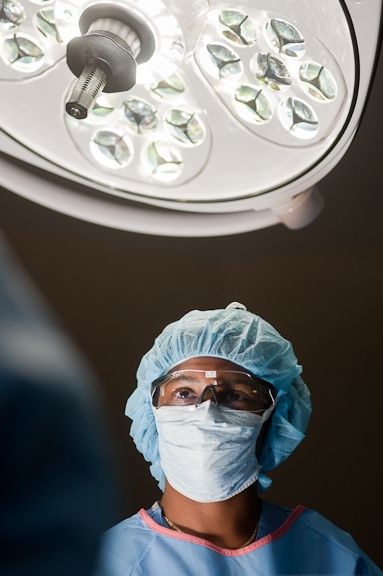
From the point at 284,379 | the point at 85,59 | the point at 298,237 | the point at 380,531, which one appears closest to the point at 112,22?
the point at 85,59

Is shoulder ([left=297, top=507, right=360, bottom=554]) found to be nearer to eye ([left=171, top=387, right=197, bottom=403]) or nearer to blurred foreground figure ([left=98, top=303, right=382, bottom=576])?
blurred foreground figure ([left=98, top=303, right=382, bottom=576])

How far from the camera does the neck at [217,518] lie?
1.49 metres

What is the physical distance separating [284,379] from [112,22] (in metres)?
0.95

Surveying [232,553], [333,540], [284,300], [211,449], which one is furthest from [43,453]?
[284,300]

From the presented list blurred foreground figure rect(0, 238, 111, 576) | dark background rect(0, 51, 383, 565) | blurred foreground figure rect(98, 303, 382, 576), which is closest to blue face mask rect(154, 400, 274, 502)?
blurred foreground figure rect(98, 303, 382, 576)

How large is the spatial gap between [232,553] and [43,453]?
3.29ft

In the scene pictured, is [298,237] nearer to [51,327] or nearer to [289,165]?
[289,165]

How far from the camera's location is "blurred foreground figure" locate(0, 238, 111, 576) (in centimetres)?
57

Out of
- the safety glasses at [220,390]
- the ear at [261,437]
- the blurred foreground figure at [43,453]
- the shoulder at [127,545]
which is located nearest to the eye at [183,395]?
the safety glasses at [220,390]

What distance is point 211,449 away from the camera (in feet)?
4.74

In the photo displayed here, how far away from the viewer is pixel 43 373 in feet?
1.99

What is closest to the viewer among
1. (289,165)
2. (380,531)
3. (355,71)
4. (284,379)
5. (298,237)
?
(355,71)

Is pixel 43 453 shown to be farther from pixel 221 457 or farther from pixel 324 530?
pixel 324 530

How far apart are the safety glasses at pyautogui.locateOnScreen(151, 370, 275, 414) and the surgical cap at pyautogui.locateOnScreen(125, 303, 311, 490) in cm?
3
